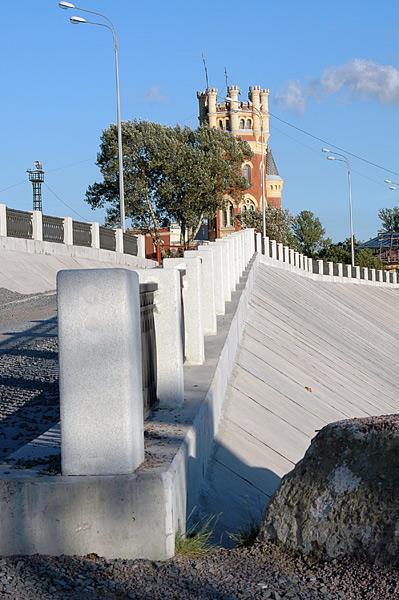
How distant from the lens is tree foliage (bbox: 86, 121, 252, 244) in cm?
7544

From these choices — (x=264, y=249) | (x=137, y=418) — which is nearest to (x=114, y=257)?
(x=264, y=249)

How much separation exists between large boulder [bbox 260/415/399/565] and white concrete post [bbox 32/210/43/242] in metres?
28.3

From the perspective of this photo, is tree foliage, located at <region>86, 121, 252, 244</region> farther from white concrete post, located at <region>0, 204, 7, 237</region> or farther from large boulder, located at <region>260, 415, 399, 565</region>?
large boulder, located at <region>260, 415, 399, 565</region>

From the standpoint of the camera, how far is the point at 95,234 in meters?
39.7

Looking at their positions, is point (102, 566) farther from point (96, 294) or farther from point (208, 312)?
point (208, 312)

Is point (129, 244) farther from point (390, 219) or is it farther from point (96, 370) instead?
point (390, 219)

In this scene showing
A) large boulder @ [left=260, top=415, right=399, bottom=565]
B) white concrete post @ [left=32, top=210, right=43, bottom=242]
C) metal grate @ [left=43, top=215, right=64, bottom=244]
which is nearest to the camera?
large boulder @ [left=260, top=415, right=399, bottom=565]

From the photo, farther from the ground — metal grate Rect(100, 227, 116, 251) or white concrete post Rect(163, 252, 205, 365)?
metal grate Rect(100, 227, 116, 251)

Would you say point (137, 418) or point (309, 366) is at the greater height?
point (137, 418)

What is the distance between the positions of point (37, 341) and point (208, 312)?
3.06 meters

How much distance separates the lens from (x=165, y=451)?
532 cm

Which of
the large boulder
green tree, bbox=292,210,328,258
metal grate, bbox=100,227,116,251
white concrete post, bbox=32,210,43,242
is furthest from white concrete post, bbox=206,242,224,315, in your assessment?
green tree, bbox=292,210,328,258

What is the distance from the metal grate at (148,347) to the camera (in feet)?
20.5

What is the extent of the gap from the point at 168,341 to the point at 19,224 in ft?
83.5
